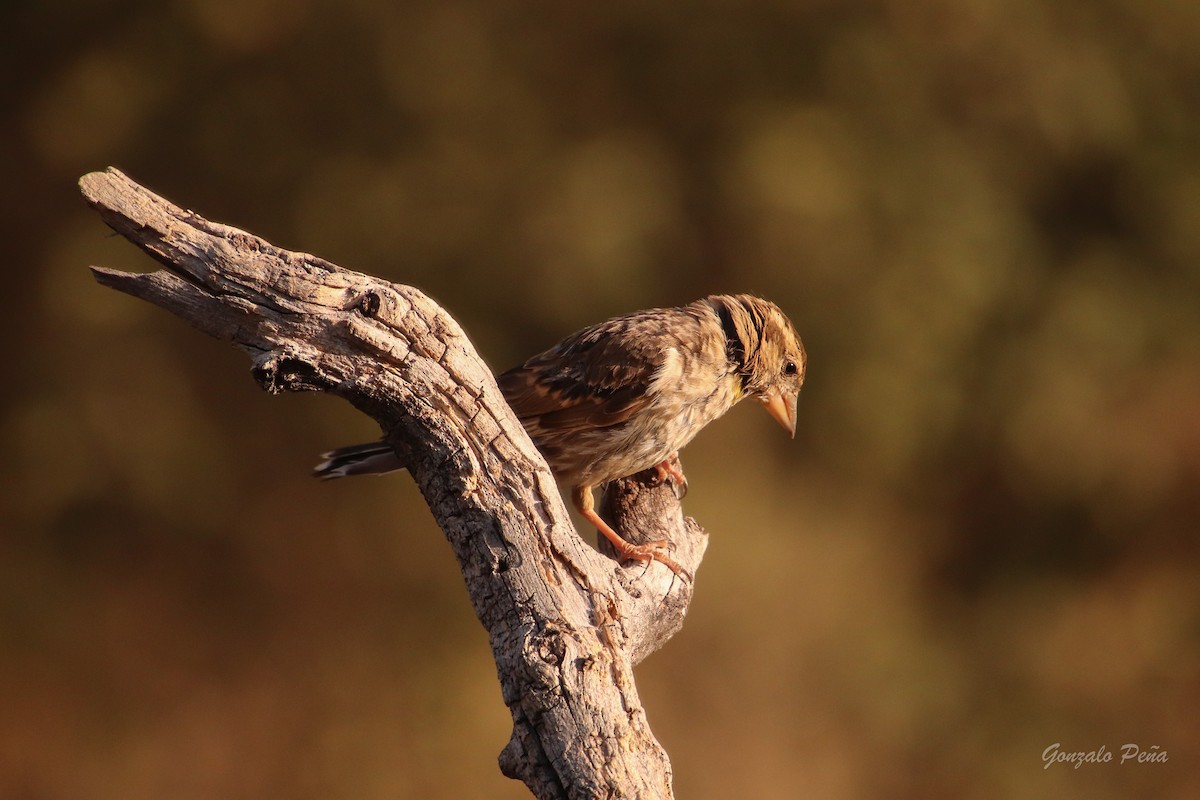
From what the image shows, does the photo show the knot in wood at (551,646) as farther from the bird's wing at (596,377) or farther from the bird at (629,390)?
the bird's wing at (596,377)

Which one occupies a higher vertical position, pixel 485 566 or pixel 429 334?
pixel 429 334

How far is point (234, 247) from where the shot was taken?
2.29 metres

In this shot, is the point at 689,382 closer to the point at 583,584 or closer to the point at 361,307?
the point at 583,584

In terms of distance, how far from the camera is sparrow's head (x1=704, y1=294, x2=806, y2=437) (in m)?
3.83

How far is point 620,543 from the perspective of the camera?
344cm

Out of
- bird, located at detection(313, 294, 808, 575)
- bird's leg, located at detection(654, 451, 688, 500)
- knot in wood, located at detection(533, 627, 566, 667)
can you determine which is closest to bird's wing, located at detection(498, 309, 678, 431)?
bird, located at detection(313, 294, 808, 575)

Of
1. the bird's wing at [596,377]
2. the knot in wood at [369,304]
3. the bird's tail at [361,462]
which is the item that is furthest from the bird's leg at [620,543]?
the knot in wood at [369,304]

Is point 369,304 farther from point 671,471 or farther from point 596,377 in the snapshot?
point 671,471

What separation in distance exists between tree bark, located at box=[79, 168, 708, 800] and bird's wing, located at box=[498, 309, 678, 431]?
3.46 ft

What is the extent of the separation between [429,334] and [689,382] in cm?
139

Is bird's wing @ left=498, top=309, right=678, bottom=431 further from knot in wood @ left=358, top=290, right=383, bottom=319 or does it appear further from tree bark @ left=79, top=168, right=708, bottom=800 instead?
knot in wood @ left=358, top=290, right=383, bottom=319

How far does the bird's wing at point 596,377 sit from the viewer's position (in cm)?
359

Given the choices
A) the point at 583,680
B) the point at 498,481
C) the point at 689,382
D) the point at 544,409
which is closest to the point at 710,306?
the point at 689,382

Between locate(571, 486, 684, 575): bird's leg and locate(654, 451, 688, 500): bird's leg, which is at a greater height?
locate(654, 451, 688, 500): bird's leg
